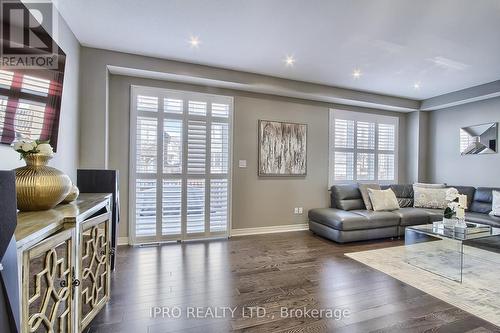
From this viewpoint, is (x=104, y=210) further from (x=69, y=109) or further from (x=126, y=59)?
(x=126, y=59)

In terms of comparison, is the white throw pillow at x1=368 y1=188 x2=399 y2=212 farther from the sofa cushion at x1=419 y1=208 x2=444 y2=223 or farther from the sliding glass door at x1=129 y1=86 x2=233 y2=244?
the sliding glass door at x1=129 y1=86 x2=233 y2=244

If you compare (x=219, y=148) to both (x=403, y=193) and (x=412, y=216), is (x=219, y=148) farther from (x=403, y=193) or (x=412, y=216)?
(x=403, y=193)

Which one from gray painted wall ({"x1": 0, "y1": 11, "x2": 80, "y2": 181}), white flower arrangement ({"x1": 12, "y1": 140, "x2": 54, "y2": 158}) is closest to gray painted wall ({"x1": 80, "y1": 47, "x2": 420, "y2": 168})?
gray painted wall ({"x1": 0, "y1": 11, "x2": 80, "y2": 181})

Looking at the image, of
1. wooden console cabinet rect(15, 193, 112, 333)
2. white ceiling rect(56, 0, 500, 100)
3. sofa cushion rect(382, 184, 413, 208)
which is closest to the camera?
wooden console cabinet rect(15, 193, 112, 333)

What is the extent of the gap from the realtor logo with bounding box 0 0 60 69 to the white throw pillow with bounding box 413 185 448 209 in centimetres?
578

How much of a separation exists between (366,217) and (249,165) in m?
2.06

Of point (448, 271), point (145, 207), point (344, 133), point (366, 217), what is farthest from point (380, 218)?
point (145, 207)

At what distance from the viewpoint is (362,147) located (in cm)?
522

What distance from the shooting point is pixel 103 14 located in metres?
2.46

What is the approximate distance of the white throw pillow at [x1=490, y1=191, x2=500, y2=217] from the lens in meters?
3.89

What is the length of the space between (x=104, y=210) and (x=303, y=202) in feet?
11.4

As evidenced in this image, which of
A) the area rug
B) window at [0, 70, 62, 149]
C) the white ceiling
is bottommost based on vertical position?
the area rug

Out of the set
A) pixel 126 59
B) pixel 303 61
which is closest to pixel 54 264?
pixel 126 59

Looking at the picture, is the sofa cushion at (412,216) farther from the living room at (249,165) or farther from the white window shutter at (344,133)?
the white window shutter at (344,133)
